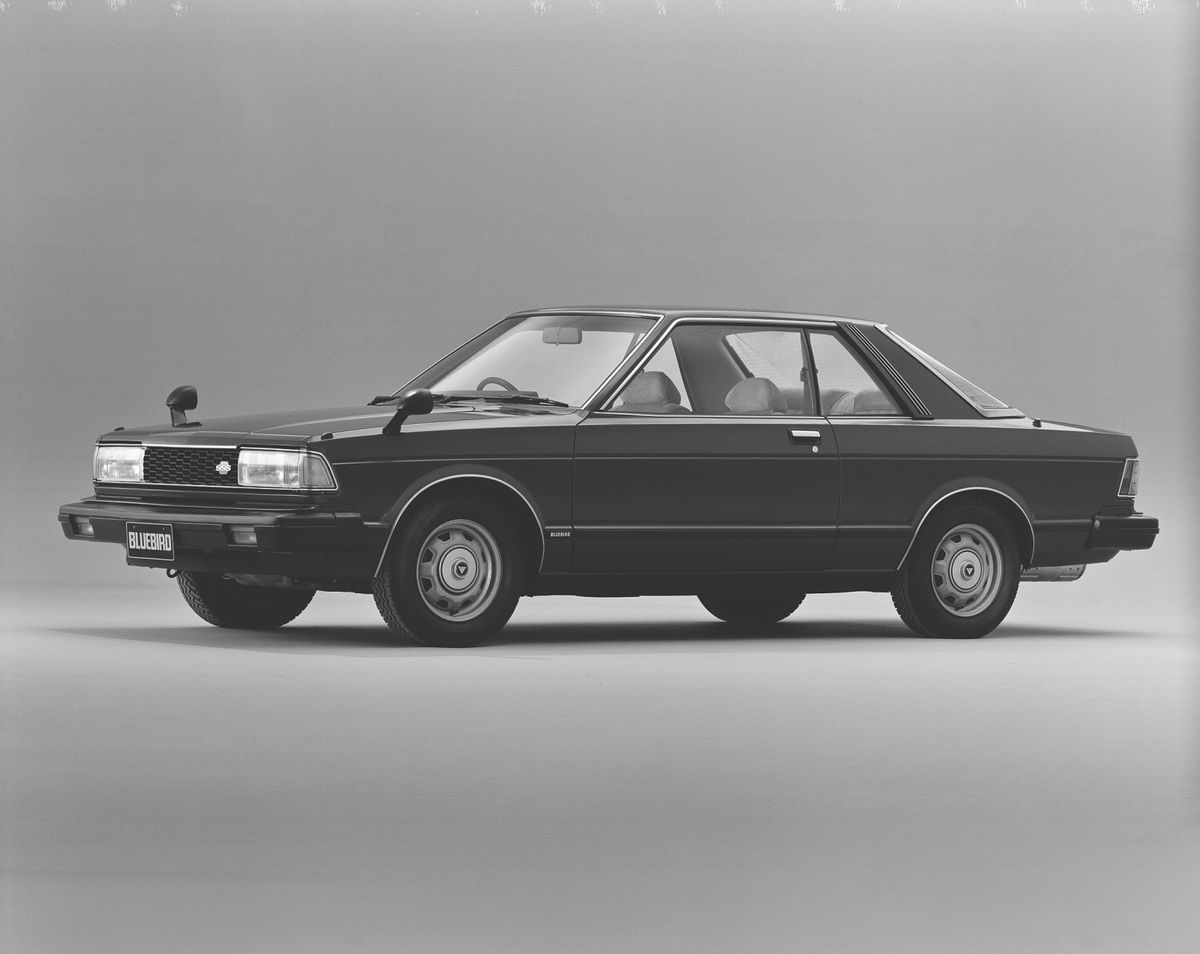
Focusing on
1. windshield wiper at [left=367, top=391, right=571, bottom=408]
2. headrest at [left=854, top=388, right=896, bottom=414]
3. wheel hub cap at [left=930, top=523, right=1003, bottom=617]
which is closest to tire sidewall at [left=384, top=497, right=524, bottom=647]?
windshield wiper at [left=367, top=391, right=571, bottom=408]

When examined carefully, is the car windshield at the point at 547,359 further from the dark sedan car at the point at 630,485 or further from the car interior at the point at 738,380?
the car interior at the point at 738,380

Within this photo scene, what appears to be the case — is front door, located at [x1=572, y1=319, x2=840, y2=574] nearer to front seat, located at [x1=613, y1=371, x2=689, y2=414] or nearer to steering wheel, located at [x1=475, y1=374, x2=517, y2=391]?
front seat, located at [x1=613, y1=371, x2=689, y2=414]

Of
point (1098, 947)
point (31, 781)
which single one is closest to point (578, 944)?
point (1098, 947)

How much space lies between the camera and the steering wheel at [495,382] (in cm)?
1134

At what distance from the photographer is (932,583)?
11844 mm

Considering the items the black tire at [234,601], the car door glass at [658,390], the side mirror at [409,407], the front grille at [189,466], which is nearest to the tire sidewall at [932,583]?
the car door glass at [658,390]

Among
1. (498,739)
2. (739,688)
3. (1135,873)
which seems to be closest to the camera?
(1135,873)

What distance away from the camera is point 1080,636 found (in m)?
12.1

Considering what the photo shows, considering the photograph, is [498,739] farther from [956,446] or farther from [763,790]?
[956,446]

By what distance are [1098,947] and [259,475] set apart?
6.21m

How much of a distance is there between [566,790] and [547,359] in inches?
199

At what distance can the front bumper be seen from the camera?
1010cm

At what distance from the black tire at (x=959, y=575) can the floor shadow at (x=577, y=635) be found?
15 cm

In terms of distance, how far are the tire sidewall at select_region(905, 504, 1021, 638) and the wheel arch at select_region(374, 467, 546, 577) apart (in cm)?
220
